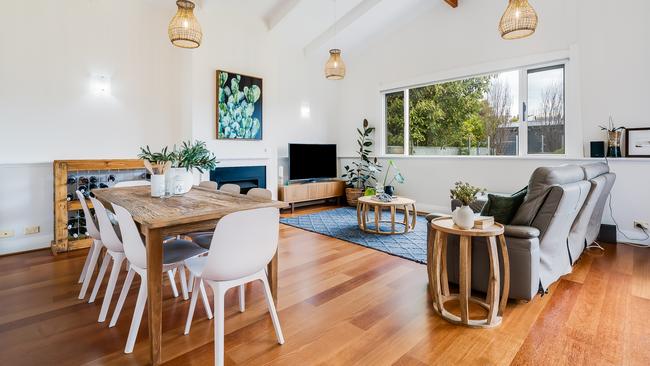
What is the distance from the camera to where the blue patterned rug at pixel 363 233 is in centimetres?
361

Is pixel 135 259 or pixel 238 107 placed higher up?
pixel 238 107

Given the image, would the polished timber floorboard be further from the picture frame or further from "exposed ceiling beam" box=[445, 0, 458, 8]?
"exposed ceiling beam" box=[445, 0, 458, 8]

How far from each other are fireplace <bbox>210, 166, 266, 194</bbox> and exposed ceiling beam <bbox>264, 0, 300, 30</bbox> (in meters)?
2.37

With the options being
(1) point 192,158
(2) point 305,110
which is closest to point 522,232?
(1) point 192,158

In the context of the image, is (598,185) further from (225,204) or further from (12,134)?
(12,134)

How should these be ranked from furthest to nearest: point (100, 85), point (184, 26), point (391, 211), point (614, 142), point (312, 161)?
point (312, 161) → point (391, 211) → point (100, 85) → point (614, 142) → point (184, 26)

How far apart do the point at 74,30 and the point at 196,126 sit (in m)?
1.70

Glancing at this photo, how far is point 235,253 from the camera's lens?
1.67 metres

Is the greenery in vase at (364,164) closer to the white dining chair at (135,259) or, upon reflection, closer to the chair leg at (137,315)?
the white dining chair at (135,259)

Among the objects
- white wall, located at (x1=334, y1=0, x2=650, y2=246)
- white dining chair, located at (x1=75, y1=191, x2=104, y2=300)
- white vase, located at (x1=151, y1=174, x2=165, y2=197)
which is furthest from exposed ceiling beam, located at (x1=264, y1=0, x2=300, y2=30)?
white dining chair, located at (x1=75, y1=191, x2=104, y2=300)

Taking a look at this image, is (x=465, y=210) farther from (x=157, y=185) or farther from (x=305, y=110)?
(x=305, y=110)

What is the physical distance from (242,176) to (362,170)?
8.22ft

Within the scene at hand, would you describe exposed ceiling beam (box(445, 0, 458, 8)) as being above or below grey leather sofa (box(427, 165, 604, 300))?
above

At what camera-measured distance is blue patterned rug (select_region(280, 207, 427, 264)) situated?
361 cm
